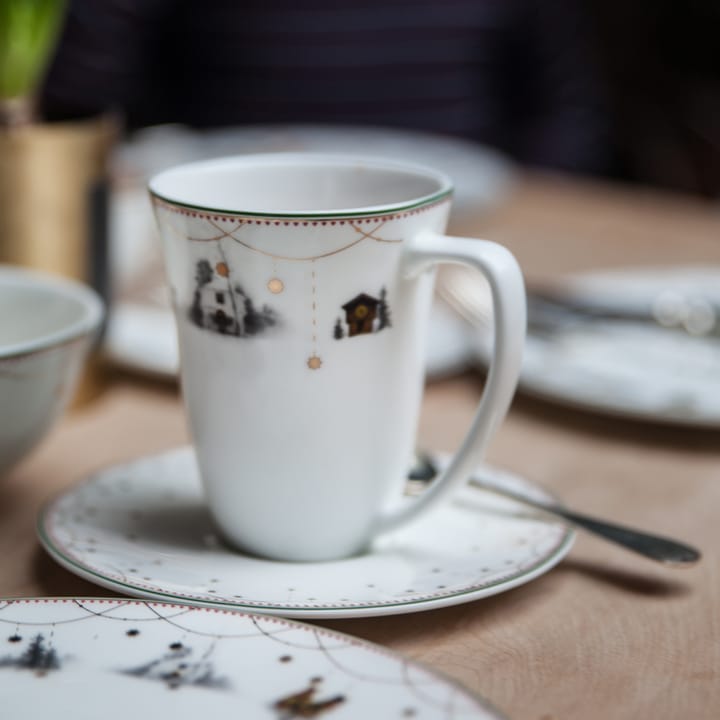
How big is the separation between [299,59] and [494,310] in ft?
4.09

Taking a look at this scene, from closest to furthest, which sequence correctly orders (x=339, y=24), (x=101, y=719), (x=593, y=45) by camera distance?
1. (x=101, y=719)
2. (x=339, y=24)
3. (x=593, y=45)

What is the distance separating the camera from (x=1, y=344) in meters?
0.51

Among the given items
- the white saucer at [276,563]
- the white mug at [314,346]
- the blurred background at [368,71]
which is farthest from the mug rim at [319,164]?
the blurred background at [368,71]

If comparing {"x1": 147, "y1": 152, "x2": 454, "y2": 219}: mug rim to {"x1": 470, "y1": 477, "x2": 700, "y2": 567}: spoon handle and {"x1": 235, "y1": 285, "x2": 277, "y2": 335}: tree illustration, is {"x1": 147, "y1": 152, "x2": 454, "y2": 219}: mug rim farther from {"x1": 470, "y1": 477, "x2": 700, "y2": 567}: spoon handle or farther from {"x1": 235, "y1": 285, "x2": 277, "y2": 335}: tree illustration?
{"x1": 470, "y1": 477, "x2": 700, "y2": 567}: spoon handle

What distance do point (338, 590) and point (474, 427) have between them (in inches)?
2.9

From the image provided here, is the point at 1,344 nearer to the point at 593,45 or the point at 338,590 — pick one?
the point at 338,590

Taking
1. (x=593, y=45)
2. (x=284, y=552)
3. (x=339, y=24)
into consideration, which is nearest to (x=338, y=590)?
(x=284, y=552)

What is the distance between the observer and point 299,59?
1527 millimetres

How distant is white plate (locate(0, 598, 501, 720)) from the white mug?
82 mm

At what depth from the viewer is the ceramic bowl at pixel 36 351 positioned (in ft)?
1.38

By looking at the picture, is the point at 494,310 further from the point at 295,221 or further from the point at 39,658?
the point at 39,658

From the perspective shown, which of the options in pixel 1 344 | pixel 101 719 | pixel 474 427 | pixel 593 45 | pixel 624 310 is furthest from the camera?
pixel 593 45

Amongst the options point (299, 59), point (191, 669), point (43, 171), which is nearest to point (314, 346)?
point (191, 669)

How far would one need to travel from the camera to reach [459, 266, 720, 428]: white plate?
0.54 metres
